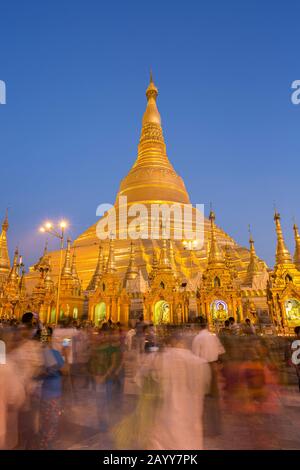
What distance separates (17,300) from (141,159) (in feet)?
90.2

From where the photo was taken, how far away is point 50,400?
21.5ft

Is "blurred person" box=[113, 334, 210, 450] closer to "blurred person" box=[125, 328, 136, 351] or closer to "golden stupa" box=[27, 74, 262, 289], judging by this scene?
"blurred person" box=[125, 328, 136, 351]

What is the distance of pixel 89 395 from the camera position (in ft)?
23.3

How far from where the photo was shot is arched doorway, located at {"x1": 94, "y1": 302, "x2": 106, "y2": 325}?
23.5 metres

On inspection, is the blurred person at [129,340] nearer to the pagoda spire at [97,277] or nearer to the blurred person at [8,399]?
the blurred person at [8,399]

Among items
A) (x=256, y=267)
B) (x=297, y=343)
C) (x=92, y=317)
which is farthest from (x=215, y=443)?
(x=256, y=267)

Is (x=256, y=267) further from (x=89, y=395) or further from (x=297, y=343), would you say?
(x=89, y=395)

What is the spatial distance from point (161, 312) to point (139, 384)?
59.3 feet

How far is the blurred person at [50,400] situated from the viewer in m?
4.55

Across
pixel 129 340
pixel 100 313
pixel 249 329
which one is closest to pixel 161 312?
pixel 100 313

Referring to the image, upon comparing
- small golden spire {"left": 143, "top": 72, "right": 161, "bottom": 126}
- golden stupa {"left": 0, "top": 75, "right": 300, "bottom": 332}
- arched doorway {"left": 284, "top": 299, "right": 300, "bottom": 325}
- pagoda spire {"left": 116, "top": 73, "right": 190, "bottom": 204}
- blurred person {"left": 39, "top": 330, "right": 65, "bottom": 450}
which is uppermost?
small golden spire {"left": 143, "top": 72, "right": 161, "bottom": 126}

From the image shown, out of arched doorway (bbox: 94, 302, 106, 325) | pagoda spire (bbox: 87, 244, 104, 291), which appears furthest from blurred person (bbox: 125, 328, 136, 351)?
pagoda spire (bbox: 87, 244, 104, 291)

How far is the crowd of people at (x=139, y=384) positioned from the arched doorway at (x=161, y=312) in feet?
31.5

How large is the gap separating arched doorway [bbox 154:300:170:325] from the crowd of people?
31.5ft
